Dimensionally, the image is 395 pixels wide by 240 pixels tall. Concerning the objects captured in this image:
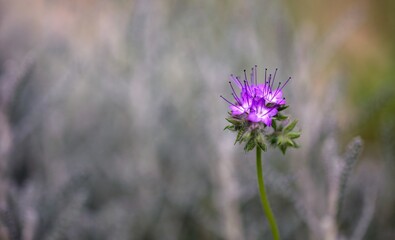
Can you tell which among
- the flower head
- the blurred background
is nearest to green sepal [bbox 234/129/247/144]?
the flower head

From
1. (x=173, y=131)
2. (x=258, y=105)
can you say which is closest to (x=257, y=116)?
(x=258, y=105)

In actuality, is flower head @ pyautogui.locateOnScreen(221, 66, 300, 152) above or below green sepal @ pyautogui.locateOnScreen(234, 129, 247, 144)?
above

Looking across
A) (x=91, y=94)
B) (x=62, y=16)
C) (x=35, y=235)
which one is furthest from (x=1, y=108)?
(x=62, y=16)

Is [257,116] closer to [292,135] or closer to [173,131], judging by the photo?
[292,135]

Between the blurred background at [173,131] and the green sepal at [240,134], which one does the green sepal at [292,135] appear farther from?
the blurred background at [173,131]

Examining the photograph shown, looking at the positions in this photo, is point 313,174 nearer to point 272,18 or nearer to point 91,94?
point 272,18

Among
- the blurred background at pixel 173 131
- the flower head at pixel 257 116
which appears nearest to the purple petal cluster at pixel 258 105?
the flower head at pixel 257 116

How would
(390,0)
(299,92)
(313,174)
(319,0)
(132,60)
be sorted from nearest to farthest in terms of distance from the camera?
1. (313,174)
2. (299,92)
3. (132,60)
4. (390,0)
5. (319,0)

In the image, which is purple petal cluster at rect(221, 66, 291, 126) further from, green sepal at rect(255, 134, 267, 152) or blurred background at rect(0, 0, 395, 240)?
blurred background at rect(0, 0, 395, 240)
